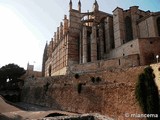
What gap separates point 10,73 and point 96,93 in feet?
82.8

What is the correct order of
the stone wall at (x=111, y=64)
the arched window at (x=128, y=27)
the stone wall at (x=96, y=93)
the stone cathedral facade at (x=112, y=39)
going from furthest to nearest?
the arched window at (x=128, y=27) < the stone cathedral facade at (x=112, y=39) < the stone wall at (x=111, y=64) < the stone wall at (x=96, y=93)

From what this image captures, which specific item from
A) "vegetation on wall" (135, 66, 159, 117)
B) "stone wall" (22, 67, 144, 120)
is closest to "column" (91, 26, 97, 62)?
"stone wall" (22, 67, 144, 120)

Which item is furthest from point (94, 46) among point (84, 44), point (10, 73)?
point (10, 73)

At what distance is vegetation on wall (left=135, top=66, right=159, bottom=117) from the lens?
451 inches

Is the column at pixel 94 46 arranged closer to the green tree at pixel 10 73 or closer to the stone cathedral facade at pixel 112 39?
the stone cathedral facade at pixel 112 39

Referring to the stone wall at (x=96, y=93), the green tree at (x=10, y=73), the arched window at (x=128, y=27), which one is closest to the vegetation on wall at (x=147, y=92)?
the stone wall at (x=96, y=93)

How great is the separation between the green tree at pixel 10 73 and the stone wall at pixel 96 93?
47.8 feet

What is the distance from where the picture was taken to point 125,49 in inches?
882

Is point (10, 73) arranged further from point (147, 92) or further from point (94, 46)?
point (147, 92)

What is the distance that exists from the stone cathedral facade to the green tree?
8.17 meters

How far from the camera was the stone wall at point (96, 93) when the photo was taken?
13.3 m

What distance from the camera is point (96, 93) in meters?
15.9

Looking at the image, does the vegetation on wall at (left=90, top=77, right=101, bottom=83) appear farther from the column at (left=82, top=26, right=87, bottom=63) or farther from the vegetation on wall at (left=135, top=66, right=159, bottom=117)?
the column at (left=82, top=26, right=87, bottom=63)

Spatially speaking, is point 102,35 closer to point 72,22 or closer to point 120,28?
point 120,28
